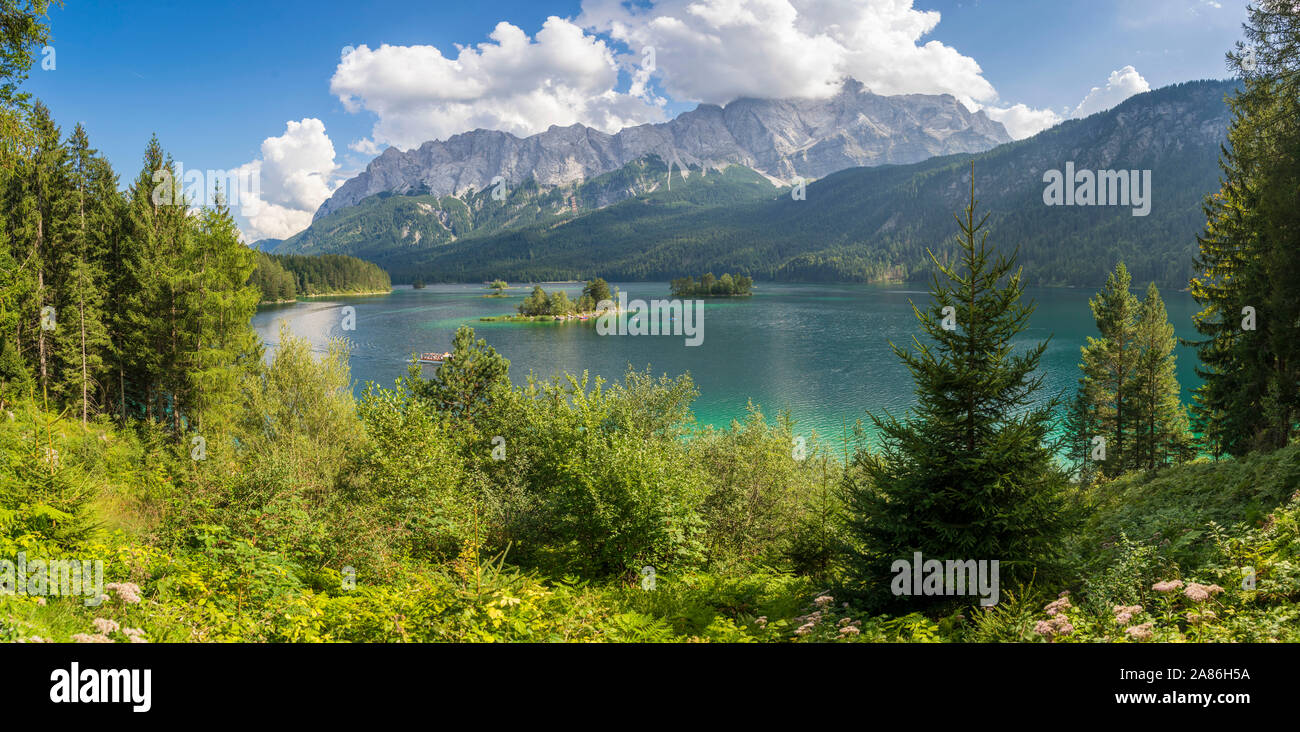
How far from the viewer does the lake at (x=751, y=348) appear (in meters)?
60.3

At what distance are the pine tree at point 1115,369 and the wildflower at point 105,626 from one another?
40375 mm

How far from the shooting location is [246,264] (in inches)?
1207

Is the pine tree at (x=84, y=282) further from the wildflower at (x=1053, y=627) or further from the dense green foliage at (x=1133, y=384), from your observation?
the dense green foliage at (x=1133, y=384)

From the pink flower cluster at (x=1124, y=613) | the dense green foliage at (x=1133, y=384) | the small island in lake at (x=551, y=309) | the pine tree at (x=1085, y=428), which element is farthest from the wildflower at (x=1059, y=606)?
the small island in lake at (x=551, y=309)

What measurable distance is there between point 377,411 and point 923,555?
59.5ft

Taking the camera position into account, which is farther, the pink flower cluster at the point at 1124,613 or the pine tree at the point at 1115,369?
the pine tree at the point at 1115,369

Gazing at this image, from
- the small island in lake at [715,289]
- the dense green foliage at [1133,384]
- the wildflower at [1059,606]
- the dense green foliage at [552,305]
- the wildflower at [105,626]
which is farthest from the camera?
the small island in lake at [715,289]

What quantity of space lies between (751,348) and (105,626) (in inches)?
3409

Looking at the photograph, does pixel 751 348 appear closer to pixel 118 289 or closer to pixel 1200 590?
pixel 118 289

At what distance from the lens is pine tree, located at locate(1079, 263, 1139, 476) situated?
33344 mm

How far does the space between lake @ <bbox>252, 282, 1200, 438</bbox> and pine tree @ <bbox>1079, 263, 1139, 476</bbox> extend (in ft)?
18.8

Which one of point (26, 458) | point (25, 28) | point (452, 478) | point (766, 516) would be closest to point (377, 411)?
point (452, 478)

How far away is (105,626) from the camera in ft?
20.0
